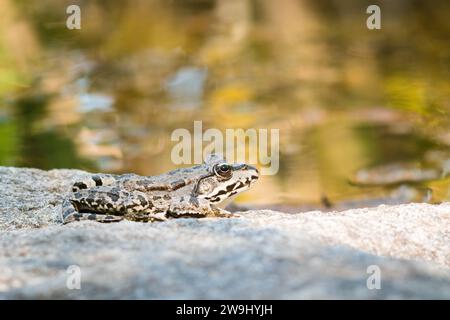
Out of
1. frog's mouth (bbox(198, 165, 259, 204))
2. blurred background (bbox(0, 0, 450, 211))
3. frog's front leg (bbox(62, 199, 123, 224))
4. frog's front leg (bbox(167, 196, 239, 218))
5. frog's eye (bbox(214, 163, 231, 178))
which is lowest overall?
frog's front leg (bbox(62, 199, 123, 224))

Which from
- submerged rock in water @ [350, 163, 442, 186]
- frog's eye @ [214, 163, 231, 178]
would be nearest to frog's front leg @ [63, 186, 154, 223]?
frog's eye @ [214, 163, 231, 178]

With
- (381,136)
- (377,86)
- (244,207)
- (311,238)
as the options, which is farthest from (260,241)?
(377,86)

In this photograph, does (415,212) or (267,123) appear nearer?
(415,212)

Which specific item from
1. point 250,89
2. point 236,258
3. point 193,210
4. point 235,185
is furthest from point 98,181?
point 250,89

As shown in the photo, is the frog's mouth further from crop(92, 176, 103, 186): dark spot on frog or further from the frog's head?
crop(92, 176, 103, 186): dark spot on frog

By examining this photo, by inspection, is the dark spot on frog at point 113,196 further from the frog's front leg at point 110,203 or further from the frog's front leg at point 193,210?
the frog's front leg at point 193,210

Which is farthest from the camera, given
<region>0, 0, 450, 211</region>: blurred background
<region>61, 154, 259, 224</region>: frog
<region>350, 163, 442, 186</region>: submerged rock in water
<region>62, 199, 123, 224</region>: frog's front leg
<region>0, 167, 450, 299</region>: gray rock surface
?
<region>0, 0, 450, 211</region>: blurred background

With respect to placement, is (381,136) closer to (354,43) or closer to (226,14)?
(354,43)
